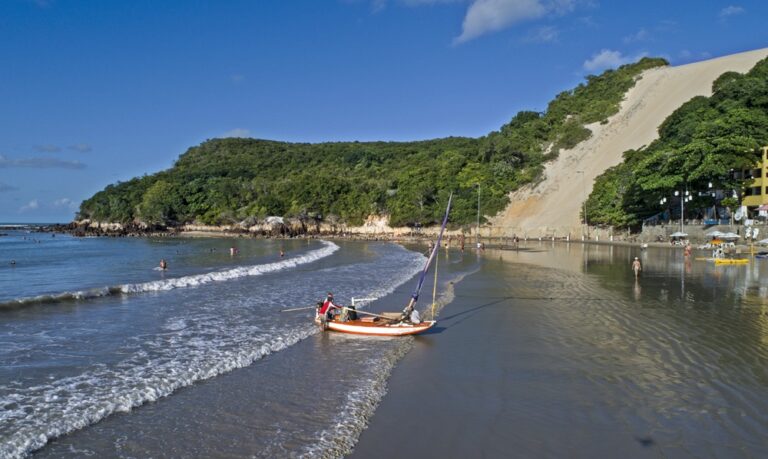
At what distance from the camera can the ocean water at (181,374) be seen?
8.47m

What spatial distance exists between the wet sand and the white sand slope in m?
60.6

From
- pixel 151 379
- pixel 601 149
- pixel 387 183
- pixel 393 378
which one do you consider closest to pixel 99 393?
pixel 151 379

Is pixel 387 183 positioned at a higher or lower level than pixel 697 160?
higher

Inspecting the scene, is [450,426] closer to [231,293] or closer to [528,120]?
[231,293]

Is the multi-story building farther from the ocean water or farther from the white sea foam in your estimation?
the white sea foam

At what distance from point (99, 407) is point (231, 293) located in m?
15.4

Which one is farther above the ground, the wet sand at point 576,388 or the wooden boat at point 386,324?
the wooden boat at point 386,324

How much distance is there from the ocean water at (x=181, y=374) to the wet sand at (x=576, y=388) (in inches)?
40.3

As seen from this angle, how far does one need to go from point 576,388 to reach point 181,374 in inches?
330

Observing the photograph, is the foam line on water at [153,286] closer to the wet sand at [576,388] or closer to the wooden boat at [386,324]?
the wooden boat at [386,324]

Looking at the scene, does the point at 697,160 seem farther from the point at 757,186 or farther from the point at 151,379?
the point at 151,379

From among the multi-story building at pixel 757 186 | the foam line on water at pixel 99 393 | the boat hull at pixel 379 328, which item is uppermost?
the multi-story building at pixel 757 186

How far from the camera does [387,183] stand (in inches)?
4318

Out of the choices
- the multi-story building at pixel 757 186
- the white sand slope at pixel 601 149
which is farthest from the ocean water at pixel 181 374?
the white sand slope at pixel 601 149
